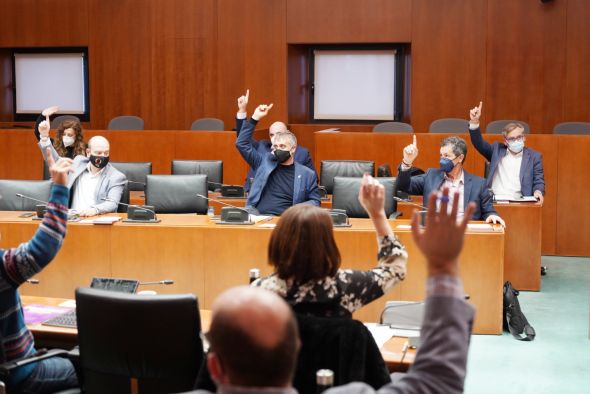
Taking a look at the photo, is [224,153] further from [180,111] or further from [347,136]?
[180,111]

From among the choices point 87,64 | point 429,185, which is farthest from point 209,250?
point 87,64

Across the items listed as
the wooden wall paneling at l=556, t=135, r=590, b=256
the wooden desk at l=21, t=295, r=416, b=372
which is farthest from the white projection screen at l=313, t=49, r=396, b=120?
the wooden desk at l=21, t=295, r=416, b=372

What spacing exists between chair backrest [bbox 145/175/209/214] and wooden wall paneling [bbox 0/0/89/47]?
6.83m

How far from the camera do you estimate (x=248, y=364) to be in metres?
1.50

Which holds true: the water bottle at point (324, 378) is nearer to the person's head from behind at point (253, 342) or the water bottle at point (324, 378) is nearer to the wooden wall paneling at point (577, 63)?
the person's head from behind at point (253, 342)

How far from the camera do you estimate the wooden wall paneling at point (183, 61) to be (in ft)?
41.2

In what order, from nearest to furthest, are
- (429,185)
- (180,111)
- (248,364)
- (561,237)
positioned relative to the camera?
(248,364), (429,185), (561,237), (180,111)

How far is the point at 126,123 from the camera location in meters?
11.9

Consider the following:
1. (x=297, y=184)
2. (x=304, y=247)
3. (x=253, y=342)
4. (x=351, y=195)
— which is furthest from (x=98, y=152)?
(x=253, y=342)

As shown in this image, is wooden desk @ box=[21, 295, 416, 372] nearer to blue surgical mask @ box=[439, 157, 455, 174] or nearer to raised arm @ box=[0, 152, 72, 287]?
raised arm @ box=[0, 152, 72, 287]

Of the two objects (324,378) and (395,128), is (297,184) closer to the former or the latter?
(395,128)

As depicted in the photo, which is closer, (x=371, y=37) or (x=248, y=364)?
(x=248, y=364)

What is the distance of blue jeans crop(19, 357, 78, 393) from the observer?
3281mm

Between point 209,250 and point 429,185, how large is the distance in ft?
6.05
